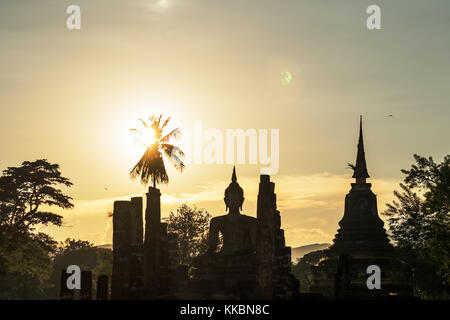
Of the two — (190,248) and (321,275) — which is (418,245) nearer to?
(321,275)

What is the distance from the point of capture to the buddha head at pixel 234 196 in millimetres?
38562

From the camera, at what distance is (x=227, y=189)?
38.7 metres

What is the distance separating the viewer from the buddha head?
38.6 meters

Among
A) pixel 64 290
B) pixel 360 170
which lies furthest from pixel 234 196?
pixel 360 170

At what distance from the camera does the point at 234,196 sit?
38625 mm

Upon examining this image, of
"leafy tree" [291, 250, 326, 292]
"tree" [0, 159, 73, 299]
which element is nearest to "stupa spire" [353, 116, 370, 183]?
"tree" [0, 159, 73, 299]

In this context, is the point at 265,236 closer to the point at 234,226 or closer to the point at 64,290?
the point at 64,290

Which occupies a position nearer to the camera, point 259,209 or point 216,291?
point 259,209

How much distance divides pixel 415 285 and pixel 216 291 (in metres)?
27.7

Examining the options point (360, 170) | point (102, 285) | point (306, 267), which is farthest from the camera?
point (306, 267)

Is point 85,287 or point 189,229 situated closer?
point 85,287

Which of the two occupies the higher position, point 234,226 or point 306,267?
point 306,267

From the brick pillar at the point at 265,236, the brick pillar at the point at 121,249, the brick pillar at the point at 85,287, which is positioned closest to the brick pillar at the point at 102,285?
the brick pillar at the point at 121,249
